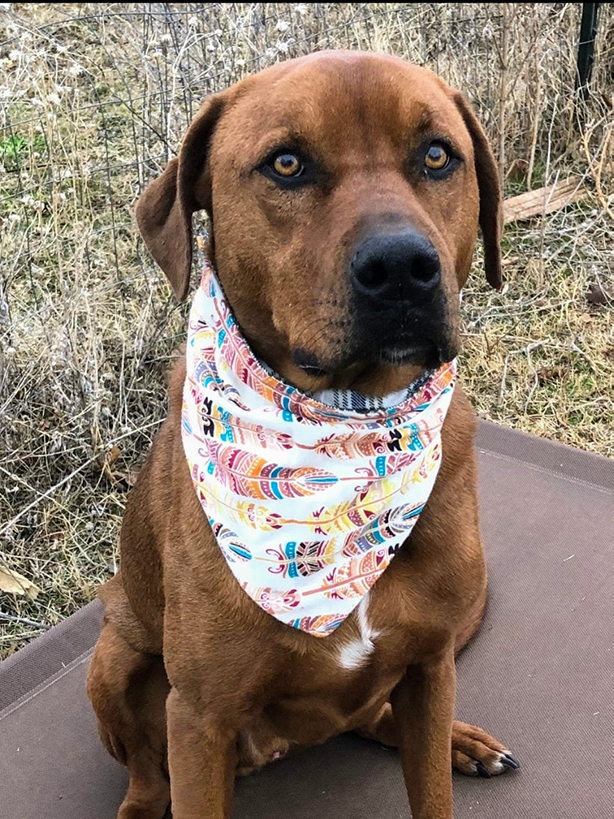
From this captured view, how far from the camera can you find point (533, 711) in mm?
2641

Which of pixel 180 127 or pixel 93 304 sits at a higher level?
pixel 180 127

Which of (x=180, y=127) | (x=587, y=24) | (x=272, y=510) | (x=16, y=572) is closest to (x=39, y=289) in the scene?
(x=180, y=127)

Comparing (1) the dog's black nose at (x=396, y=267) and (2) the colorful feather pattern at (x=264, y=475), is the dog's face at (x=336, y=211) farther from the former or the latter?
(2) the colorful feather pattern at (x=264, y=475)

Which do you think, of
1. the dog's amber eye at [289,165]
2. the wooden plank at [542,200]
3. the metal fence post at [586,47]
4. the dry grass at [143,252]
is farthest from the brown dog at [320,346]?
the metal fence post at [586,47]

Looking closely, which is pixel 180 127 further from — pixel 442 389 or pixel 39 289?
pixel 442 389

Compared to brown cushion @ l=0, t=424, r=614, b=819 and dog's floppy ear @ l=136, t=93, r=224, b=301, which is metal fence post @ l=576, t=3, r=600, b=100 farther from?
dog's floppy ear @ l=136, t=93, r=224, b=301

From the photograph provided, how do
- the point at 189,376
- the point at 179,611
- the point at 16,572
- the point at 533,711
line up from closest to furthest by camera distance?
the point at 179,611 → the point at 189,376 → the point at 533,711 → the point at 16,572

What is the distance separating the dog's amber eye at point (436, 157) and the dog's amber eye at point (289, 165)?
263 millimetres

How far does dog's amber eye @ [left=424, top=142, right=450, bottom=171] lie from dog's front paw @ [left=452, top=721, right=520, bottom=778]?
155 cm

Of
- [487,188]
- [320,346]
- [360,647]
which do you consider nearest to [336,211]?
[320,346]

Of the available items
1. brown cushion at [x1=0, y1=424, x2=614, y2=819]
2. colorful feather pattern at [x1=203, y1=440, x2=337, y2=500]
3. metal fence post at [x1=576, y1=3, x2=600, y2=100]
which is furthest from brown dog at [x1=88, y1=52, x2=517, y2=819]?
metal fence post at [x1=576, y1=3, x2=600, y2=100]

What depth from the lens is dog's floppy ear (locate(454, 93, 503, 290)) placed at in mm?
2059

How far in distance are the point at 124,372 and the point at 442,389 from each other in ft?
7.57

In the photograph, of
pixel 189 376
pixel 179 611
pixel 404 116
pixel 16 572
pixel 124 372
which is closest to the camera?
pixel 404 116
